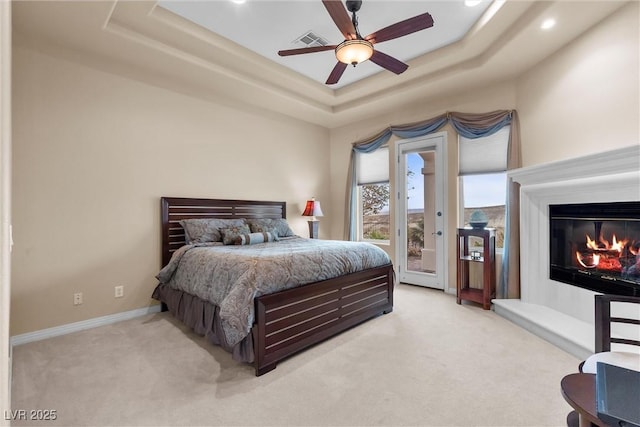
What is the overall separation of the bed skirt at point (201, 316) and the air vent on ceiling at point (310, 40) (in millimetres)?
2930

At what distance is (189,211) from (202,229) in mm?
408

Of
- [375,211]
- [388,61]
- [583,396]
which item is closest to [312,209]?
[375,211]

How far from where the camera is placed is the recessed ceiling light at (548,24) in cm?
271

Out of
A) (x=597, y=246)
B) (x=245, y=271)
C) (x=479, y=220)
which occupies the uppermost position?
(x=479, y=220)

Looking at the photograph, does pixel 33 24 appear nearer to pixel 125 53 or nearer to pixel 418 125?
pixel 125 53

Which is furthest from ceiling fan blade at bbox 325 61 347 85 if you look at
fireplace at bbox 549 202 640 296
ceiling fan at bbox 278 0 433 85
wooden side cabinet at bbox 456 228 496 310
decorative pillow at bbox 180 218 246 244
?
fireplace at bbox 549 202 640 296

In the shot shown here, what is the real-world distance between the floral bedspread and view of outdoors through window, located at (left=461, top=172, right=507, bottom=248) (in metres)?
1.72

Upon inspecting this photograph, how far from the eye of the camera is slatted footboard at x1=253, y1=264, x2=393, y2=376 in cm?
234

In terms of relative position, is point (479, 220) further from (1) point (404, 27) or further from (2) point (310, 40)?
(2) point (310, 40)

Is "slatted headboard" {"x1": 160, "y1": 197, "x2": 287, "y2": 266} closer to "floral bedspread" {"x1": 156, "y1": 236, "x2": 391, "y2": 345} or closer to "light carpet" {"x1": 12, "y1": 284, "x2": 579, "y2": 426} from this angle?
"floral bedspread" {"x1": 156, "y1": 236, "x2": 391, "y2": 345}

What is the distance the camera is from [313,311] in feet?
8.94

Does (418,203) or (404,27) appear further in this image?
(418,203)

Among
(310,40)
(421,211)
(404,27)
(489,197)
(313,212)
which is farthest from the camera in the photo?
(313,212)

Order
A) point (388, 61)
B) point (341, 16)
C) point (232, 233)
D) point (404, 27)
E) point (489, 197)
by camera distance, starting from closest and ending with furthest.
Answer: point (341, 16)
point (404, 27)
point (388, 61)
point (232, 233)
point (489, 197)
